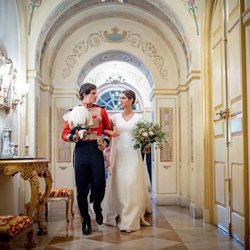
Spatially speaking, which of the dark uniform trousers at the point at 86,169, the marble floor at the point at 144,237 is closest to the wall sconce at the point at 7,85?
the dark uniform trousers at the point at 86,169

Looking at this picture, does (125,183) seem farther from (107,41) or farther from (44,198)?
(107,41)

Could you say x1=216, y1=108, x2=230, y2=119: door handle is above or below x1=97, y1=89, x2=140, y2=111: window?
below

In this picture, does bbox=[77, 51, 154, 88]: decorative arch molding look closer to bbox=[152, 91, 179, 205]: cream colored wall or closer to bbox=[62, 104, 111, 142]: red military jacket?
bbox=[152, 91, 179, 205]: cream colored wall

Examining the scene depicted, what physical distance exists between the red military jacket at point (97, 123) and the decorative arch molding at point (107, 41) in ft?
11.4

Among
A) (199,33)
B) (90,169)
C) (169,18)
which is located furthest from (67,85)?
(90,169)

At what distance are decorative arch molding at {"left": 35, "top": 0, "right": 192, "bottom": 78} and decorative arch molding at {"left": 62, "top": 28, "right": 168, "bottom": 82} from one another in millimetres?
783

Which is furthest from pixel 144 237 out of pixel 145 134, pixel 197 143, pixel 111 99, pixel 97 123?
pixel 111 99

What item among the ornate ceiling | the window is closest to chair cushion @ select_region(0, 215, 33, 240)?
the ornate ceiling

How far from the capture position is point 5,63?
491 centimetres

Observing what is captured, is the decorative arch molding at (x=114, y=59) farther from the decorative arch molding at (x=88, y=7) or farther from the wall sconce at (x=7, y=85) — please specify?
the wall sconce at (x=7, y=85)

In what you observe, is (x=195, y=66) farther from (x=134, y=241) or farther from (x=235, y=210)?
(x=134, y=241)

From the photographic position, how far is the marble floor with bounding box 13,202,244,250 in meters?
3.92

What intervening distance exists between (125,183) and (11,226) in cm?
212

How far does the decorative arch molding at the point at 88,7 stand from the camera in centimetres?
646
